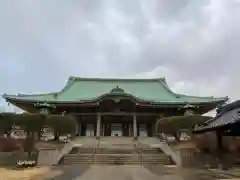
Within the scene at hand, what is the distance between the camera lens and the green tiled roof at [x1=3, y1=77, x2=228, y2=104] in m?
34.2

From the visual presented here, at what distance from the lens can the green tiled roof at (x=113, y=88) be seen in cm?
3423

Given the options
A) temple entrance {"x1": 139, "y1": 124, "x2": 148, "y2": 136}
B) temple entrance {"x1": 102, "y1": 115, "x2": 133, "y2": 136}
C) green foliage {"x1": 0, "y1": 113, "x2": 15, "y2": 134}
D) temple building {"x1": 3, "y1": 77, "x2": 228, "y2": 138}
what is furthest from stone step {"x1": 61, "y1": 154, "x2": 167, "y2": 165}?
temple entrance {"x1": 139, "y1": 124, "x2": 148, "y2": 136}

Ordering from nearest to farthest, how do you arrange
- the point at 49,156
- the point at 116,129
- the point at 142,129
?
the point at 49,156, the point at 142,129, the point at 116,129

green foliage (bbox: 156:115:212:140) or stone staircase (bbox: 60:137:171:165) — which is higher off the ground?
green foliage (bbox: 156:115:212:140)

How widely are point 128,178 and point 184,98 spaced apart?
2577 cm

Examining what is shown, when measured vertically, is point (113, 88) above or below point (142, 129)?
above

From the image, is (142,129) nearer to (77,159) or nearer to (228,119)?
(77,159)

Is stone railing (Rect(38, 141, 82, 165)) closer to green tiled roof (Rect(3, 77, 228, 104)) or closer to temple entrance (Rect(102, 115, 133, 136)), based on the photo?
green tiled roof (Rect(3, 77, 228, 104))

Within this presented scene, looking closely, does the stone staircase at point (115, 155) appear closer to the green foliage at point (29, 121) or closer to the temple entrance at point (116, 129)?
the green foliage at point (29, 121)

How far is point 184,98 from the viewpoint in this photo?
35906 mm

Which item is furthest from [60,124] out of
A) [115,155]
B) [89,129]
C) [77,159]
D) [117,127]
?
[117,127]

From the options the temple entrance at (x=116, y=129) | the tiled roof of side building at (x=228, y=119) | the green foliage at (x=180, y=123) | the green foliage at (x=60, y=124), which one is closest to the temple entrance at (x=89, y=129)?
the temple entrance at (x=116, y=129)

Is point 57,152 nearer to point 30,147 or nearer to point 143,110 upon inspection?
point 30,147

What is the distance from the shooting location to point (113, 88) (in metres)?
36.1
